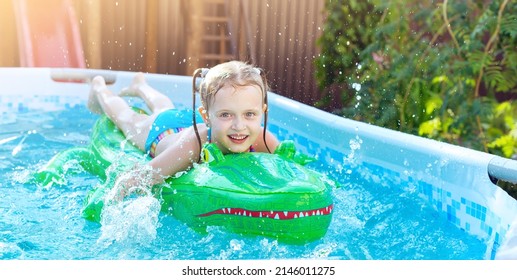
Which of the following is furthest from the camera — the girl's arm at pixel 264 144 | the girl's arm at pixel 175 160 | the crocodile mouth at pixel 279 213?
the girl's arm at pixel 264 144

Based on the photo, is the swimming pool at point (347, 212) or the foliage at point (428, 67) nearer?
the swimming pool at point (347, 212)

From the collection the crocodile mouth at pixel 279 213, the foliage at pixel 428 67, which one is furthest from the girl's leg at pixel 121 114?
the foliage at pixel 428 67

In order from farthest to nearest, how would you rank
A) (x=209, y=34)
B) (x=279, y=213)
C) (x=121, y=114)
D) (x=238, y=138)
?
(x=209, y=34), (x=121, y=114), (x=238, y=138), (x=279, y=213)

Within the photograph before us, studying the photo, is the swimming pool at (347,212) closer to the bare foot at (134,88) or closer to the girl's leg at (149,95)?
the girl's leg at (149,95)

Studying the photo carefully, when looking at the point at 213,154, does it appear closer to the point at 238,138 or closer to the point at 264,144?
the point at 238,138

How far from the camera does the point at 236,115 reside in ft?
8.23

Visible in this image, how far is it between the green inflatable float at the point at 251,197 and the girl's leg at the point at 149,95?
136 centimetres

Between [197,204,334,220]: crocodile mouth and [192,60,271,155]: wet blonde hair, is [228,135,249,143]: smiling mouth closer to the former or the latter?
[192,60,271,155]: wet blonde hair

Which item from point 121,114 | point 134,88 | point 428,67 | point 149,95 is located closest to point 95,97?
point 134,88

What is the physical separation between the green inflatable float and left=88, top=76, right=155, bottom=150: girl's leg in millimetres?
849

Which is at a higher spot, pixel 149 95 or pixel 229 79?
pixel 229 79

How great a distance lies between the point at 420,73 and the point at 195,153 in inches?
99.0

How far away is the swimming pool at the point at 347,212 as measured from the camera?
7.63 ft

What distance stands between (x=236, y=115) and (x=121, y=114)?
1.59 metres
